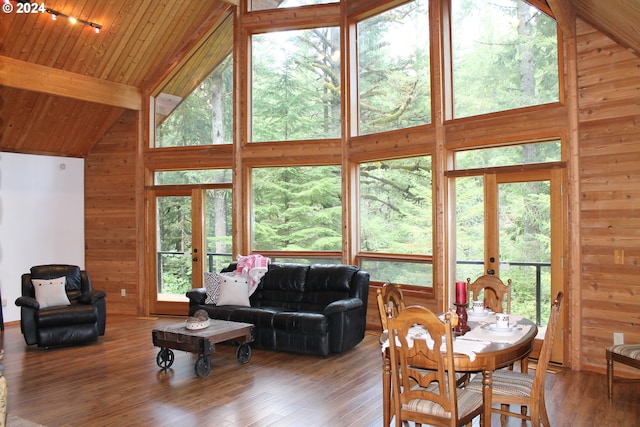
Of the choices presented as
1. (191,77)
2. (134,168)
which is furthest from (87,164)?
(191,77)

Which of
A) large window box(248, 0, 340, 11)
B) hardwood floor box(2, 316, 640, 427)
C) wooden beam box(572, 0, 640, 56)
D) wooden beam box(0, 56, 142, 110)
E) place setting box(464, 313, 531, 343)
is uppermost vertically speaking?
large window box(248, 0, 340, 11)

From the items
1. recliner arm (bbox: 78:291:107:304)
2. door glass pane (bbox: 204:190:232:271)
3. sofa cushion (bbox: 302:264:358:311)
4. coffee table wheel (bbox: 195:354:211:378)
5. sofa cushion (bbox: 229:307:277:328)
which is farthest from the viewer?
door glass pane (bbox: 204:190:232:271)

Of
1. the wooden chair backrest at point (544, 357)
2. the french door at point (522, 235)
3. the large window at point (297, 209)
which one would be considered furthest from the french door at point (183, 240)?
the wooden chair backrest at point (544, 357)

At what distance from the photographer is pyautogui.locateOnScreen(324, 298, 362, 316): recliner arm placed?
17.9 feet

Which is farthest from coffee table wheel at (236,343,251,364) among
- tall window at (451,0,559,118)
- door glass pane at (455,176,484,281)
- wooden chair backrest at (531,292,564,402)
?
tall window at (451,0,559,118)

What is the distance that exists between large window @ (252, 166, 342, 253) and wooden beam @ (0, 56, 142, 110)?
236 centimetres

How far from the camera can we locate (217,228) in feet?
25.6

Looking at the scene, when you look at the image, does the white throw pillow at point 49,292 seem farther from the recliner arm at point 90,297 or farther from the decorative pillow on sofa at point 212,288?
the decorative pillow on sofa at point 212,288

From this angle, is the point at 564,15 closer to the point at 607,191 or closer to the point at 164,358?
the point at 607,191

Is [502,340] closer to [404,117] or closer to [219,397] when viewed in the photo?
[219,397]

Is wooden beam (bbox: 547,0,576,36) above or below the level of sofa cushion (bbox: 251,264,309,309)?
above

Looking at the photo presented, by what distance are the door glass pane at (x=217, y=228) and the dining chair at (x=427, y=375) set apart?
16.8ft

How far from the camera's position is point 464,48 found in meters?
6.04

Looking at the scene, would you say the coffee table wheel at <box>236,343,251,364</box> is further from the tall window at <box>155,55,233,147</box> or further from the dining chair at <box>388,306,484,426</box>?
the tall window at <box>155,55,233,147</box>
